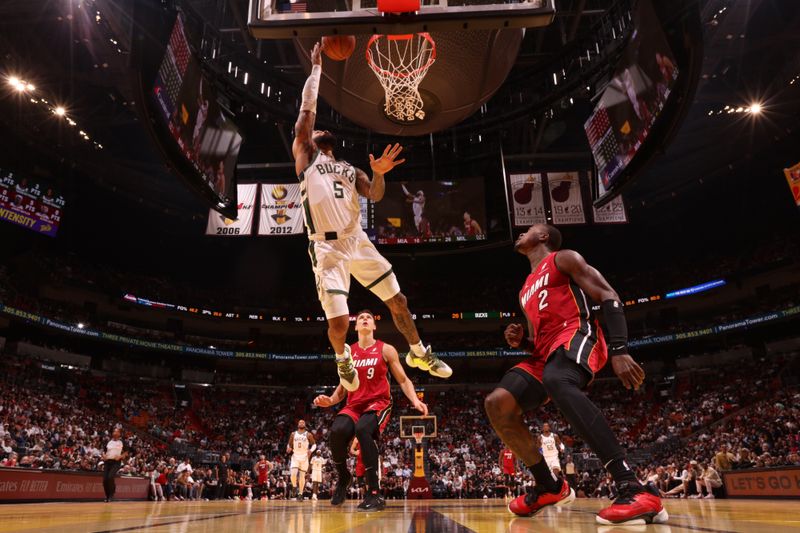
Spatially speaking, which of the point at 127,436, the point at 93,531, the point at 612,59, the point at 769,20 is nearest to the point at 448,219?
the point at 612,59

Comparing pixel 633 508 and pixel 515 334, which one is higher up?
pixel 515 334

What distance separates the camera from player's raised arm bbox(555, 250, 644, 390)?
2.66 m

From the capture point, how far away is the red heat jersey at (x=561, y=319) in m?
3.03

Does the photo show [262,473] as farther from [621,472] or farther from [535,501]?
[621,472]

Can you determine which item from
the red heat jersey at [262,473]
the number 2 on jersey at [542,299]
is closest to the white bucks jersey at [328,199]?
the number 2 on jersey at [542,299]

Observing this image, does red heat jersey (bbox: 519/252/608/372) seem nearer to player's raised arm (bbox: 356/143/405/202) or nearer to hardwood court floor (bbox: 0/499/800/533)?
hardwood court floor (bbox: 0/499/800/533)

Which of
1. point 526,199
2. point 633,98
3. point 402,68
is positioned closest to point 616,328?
point 402,68

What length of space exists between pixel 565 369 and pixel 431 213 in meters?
12.7

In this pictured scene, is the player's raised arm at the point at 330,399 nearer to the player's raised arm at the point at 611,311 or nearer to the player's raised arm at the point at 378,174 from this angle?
the player's raised arm at the point at 378,174

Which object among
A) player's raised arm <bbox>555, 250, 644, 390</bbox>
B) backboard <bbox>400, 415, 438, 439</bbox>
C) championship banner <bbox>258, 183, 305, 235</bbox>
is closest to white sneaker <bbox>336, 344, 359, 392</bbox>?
player's raised arm <bbox>555, 250, 644, 390</bbox>

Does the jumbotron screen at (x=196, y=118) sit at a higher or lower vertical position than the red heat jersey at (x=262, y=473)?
higher

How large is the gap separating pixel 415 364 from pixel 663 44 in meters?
7.77

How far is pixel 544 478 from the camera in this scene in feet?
11.1

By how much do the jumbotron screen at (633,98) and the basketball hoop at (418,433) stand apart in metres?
7.67
